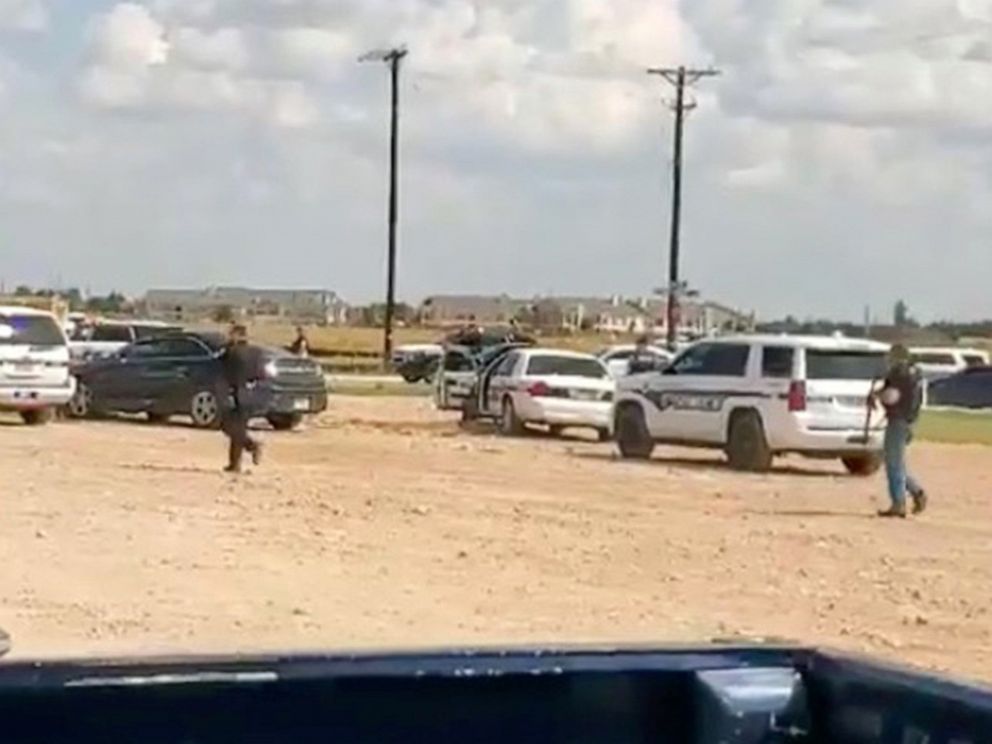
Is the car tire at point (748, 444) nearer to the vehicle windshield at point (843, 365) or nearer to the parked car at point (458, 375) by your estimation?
the vehicle windshield at point (843, 365)

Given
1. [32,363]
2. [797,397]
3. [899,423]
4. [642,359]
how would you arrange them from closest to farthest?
[899,423] < [797,397] < [32,363] < [642,359]

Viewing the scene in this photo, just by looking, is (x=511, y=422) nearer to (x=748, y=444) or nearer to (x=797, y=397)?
(x=748, y=444)

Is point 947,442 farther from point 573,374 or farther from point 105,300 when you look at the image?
point 105,300

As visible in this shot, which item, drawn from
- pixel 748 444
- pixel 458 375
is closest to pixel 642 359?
pixel 458 375

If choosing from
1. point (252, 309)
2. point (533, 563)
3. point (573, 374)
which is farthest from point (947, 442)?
point (252, 309)

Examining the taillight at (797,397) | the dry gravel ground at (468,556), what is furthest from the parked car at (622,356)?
the dry gravel ground at (468,556)

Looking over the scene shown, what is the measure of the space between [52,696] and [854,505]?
21.0m

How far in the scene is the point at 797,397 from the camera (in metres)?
30.0

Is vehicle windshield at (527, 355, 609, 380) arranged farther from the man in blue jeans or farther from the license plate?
the man in blue jeans

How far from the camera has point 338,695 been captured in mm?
4992

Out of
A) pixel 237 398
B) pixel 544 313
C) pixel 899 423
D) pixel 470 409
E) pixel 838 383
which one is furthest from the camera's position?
pixel 544 313

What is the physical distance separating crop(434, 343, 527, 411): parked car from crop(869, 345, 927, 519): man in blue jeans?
19.2m

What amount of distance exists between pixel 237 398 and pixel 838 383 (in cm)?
818

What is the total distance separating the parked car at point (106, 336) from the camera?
4544 centimetres
